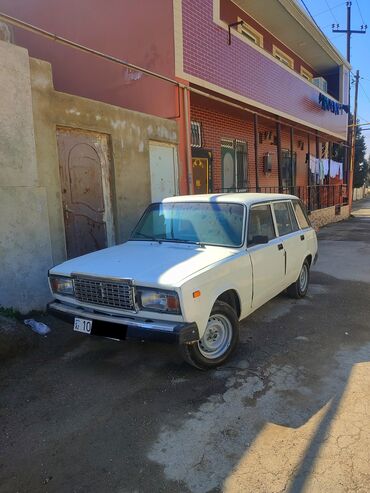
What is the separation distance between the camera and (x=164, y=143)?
7.73 metres

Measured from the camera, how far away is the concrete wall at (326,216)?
51.2ft

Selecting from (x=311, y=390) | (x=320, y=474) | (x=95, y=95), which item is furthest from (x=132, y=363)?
(x=95, y=95)

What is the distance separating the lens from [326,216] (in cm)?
1716

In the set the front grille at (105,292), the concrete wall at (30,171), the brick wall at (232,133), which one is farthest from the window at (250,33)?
the front grille at (105,292)

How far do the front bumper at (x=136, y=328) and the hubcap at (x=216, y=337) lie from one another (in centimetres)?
40

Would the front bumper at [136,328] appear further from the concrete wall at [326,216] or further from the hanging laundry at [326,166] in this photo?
the hanging laundry at [326,166]

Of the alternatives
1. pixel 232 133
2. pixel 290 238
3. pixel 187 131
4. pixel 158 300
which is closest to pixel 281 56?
pixel 232 133

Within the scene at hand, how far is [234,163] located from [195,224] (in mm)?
8395

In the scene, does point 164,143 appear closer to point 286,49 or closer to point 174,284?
point 174,284

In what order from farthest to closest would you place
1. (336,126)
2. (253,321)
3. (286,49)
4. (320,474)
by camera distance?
(336,126), (286,49), (253,321), (320,474)

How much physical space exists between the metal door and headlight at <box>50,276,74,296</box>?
3853mm

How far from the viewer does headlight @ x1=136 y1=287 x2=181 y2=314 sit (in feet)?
10.4

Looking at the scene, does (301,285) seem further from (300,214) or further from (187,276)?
(187,276)

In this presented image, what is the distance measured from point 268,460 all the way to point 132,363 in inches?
69.2
